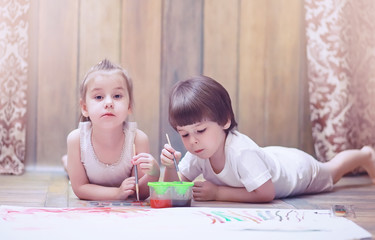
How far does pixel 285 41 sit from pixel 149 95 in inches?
25.8

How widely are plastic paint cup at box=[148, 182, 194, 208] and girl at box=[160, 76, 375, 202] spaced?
0.37 feet

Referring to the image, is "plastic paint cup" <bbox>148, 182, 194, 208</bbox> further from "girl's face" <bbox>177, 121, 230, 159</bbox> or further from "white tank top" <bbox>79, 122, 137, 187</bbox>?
"white tank top" <bbox>79, 122, 137, 187</bbox>

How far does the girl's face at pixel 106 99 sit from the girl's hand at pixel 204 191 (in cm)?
29

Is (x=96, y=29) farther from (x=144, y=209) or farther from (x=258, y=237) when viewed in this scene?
(x=258, y=237)

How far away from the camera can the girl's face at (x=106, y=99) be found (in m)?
1.56

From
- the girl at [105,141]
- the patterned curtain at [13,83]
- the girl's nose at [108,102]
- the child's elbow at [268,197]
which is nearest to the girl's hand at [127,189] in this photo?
the girl at [105,141]

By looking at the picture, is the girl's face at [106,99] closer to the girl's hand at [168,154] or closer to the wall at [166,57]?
the girl's hand at [168,154]

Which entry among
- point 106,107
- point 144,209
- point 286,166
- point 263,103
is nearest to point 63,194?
point 106,107

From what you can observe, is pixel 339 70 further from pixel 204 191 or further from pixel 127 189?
pixel 127 189

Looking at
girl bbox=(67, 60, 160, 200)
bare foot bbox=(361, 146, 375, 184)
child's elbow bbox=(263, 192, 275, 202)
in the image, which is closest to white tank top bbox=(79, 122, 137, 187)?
girl bbox=(67, 60, 160, 200)

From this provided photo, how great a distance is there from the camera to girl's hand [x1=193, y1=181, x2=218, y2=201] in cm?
160

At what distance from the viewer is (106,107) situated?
61.2 inches

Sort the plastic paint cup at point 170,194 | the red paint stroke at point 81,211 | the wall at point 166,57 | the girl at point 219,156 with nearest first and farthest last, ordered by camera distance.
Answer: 1. the red paint stroke at point 81,211
2. the plastic paint cup at point 170,194
3. the girl at point 219,156
4. the wall at point 166,57

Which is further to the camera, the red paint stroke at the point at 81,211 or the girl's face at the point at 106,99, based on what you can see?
the girl's face at the point at 106,99
